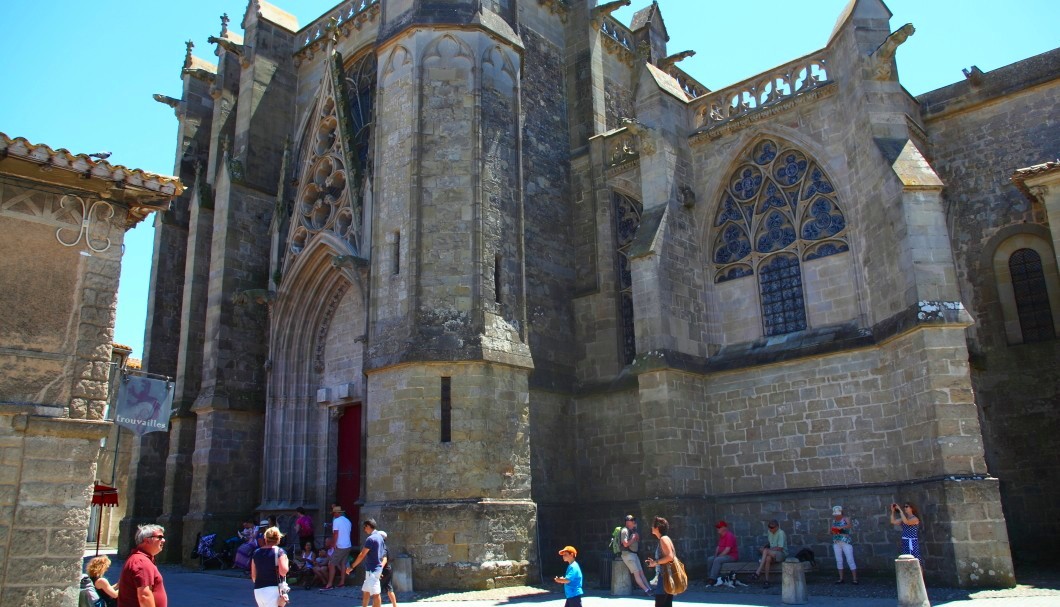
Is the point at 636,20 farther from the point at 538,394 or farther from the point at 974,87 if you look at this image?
the point at 538,394

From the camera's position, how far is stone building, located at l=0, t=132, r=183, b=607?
7594 mm

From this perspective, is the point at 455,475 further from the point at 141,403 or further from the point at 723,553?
the point at 141,403

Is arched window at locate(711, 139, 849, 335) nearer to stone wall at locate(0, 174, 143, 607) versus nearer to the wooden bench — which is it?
the wooden bench

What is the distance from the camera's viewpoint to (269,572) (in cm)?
703

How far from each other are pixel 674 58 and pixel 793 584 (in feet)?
43.7

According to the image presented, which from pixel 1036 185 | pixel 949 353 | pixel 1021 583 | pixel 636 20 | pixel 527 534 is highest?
pixel 636 20

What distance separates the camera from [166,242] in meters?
21.4

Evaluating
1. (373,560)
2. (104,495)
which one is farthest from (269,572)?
(104,495)

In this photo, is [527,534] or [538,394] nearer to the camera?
[527,534]

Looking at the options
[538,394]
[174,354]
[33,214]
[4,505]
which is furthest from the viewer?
[174,354]

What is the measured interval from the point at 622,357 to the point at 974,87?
26.6ft

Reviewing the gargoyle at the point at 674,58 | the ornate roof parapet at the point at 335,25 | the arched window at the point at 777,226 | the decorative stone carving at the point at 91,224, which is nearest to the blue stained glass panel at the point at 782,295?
the arched window at the point at 777,226

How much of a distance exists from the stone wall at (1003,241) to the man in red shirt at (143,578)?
41.0ft

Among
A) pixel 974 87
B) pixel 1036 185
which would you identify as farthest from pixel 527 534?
pixel 974 87
